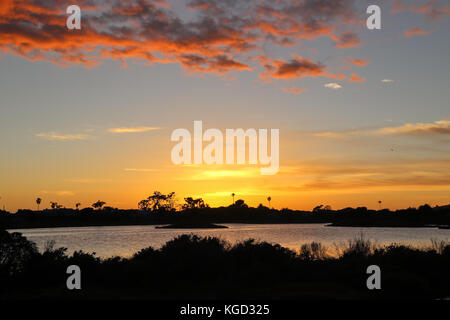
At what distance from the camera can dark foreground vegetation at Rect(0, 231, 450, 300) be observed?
2502cm

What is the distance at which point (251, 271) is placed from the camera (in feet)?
91.4

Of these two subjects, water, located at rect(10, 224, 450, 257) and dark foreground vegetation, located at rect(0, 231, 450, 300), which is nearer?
dark foreground vegetation, located at rect(0, 231, 450, 300)

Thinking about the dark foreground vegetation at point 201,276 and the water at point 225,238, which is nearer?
the dark foreground vegetation at point 201,276

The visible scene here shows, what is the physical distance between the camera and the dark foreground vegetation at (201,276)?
2502 centimetres

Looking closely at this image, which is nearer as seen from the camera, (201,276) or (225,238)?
(201,276)

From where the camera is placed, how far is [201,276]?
27.7 meters

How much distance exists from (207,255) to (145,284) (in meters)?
4.51

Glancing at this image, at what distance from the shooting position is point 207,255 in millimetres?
29125

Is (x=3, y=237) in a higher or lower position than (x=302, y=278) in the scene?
higher
